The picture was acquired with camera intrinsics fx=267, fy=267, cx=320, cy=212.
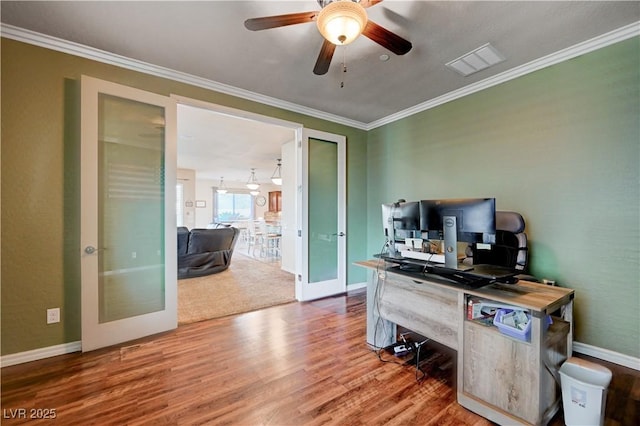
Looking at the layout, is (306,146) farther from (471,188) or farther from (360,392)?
(360,392)

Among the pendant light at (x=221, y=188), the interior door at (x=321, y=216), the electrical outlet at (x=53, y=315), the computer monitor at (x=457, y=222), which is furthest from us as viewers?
the pendant light at (x=221, y=188)

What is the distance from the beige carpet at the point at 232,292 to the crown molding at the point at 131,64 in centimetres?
270

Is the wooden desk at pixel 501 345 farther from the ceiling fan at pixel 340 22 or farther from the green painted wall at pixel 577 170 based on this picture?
the ceiling fan at pixel 340 22

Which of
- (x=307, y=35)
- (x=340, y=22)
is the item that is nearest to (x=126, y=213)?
(x=307, y=35)

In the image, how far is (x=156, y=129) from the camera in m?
2.78

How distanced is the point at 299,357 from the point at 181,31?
293 centimetres

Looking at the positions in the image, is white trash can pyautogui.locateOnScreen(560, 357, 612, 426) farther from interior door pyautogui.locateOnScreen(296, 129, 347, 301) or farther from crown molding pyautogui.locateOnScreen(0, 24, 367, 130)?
crown molding pyautogui.locateOnScreen(0, 24, 367, 130)

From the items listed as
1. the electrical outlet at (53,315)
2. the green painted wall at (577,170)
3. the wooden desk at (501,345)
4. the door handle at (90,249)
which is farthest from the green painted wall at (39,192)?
the green painted wall at (577,170)

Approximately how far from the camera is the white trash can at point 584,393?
1.45 m

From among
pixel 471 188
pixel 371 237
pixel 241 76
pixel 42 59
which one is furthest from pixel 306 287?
pixel 42 59

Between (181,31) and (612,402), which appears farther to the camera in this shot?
(181,31)

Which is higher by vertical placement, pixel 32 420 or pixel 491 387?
pixel 491 387

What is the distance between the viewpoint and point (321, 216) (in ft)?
13.5

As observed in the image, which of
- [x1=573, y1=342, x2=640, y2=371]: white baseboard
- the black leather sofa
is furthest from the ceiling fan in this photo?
the black leather sofa
